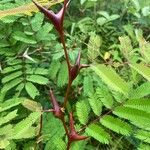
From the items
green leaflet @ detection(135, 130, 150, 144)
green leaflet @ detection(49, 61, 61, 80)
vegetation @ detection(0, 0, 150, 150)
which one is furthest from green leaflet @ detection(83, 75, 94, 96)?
green leaflet @ detection(135, 130, 150, 144)

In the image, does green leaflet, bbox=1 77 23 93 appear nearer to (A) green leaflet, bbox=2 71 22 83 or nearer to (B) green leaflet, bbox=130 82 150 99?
(A) green leaflet, bbox=2 71 22 83

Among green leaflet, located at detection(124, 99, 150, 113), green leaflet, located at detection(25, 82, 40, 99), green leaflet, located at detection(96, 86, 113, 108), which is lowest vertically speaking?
green leaflet, located at detection(25, 82, 40, 99)

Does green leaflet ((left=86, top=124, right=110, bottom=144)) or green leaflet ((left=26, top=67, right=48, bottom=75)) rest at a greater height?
green leaflet ((left=86, top=124, right=110, bottom=144))

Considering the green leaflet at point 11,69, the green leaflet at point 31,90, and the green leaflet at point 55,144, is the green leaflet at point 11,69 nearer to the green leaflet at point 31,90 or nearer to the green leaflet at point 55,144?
the green leaflet at point 31,90

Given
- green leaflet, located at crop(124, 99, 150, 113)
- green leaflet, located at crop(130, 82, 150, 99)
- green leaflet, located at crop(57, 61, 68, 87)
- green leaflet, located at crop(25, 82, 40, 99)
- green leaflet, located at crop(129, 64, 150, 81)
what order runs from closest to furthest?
green leaflet, located at crop(129, 64, 150, 81) → green leaflet, located at crop(124, 99, 150, 113) → green leaflet, located at crop(130, 82, 150, 99) → green leaflet, located at crop(25, 82, 40, 99) → green leaflet, located at crop(57, 61, 68, 87)

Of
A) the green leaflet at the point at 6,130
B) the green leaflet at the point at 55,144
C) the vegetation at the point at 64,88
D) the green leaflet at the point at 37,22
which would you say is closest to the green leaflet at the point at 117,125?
the vegetation at the point at 64,88

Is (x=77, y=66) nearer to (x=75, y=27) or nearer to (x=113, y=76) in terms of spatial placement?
(x=113, y=76)
